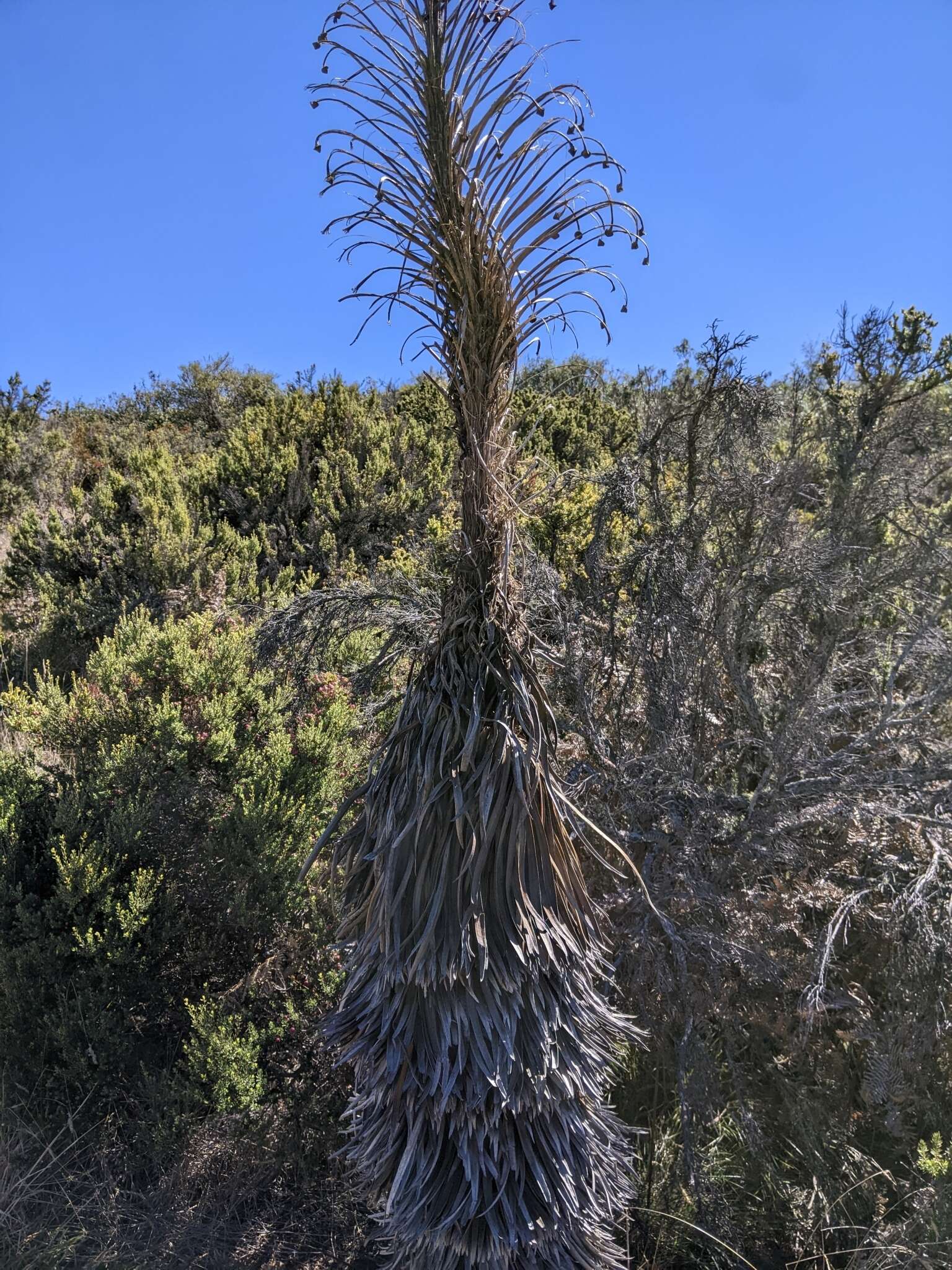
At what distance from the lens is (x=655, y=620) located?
3.24 metres

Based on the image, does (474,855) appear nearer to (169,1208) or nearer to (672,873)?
(672,873)

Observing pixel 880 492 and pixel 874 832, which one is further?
pixel 880 492

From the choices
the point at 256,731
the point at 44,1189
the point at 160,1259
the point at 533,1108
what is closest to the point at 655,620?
the point at 533,1108

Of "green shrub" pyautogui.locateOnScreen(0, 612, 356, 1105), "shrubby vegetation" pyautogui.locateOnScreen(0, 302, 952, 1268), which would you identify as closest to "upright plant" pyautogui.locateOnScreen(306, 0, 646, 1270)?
"shrubby vegetation" pyautogui.locateOnScreen(0, 302, 952, 1268)

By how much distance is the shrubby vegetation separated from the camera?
9.76 feet

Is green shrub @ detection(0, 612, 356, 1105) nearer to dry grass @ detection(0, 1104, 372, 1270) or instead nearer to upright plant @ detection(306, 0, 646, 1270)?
dry grass @ detection(0, 1104, 372, 1270)

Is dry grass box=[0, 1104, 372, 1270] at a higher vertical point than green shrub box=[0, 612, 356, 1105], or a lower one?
lower

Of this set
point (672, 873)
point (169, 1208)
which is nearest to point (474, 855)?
point (672, 873)

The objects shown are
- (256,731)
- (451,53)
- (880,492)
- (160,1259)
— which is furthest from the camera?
(256,731)

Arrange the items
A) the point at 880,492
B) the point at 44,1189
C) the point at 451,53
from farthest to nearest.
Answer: the point at 880,492, the point at 44,1189, the point at 451,53

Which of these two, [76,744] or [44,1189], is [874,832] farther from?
[76,744]

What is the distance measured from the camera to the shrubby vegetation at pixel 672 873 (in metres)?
2.97

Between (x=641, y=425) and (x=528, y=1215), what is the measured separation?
118 inches

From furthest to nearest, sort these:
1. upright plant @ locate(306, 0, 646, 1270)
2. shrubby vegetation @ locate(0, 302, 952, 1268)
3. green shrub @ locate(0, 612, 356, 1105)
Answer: green shrub @ locate(0, 612, 356, 1105) → shrubby vegetation @ locate(0, 302, 952, 1268) → upright plant @ locate(306, 0, 646, 1270)
